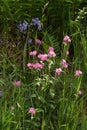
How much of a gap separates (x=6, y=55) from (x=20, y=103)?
688mm

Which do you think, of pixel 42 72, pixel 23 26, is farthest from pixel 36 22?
pixel 42 72

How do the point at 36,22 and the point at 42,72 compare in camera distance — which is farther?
the point at 36,22

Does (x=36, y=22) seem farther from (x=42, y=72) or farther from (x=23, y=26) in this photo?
(x=42, y=72)

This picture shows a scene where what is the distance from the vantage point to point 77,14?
3219mm

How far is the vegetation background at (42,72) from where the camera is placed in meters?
2.37

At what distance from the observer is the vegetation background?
93.4 inches

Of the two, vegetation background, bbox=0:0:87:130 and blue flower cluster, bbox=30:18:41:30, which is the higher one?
blue flower cluster, bbox=30:18:41:30

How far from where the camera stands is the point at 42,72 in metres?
2.66

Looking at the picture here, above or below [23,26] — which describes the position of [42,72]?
below

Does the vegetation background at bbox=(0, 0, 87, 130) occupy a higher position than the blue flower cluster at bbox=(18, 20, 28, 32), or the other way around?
the blue flower cluster at bbox=(18, 20, 28, 32)

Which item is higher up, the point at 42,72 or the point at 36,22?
the point at 36,22

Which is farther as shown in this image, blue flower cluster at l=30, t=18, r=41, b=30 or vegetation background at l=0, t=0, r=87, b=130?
blue flower cluster at l=30, t=18, r=41, b=30

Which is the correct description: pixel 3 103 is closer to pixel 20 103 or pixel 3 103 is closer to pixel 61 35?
pixel 20 103

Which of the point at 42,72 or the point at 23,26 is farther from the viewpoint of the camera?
the point at 23,26
